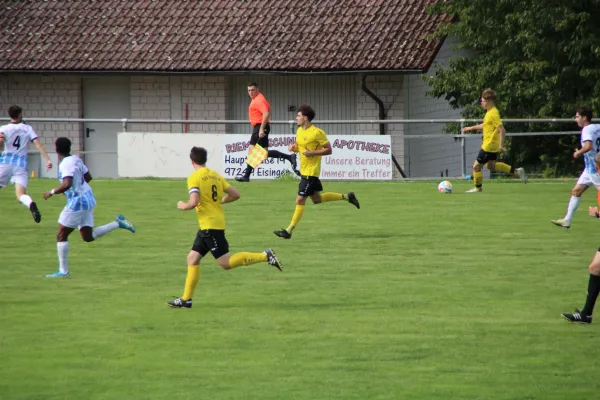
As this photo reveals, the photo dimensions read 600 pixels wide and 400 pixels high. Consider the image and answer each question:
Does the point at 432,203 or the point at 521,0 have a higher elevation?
the point at 521,0

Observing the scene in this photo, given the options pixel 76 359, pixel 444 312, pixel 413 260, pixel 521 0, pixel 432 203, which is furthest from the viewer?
pixel 521 0

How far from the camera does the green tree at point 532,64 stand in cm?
3353

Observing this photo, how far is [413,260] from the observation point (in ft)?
55.9

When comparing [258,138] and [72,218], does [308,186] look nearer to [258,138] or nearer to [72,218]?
[72,218]

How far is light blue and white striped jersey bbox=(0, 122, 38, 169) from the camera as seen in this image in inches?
820

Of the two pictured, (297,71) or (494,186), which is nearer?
Answer: (494,186)

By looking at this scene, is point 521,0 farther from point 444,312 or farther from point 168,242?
point 444,312

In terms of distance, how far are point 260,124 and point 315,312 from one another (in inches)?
551

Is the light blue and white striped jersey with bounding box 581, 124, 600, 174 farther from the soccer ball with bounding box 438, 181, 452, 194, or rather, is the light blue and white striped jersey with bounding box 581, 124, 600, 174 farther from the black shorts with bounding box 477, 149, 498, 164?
the soccer ball with bounding box 438, 181, 452, 194

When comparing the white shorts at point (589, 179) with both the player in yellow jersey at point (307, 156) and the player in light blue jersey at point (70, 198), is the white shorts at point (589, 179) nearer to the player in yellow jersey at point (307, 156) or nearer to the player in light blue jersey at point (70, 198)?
the player in yellow jersey at point (307, 156)

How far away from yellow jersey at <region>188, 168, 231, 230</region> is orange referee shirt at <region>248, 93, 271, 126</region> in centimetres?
1340

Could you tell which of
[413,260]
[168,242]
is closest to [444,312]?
[413,260]

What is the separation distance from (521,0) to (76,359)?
24.9 metres

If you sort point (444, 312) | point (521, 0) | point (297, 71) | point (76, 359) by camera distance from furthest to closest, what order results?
1. point (297, 71)
2. point (521, 0)
3. point (444, 312)
4. point (76, 359)
